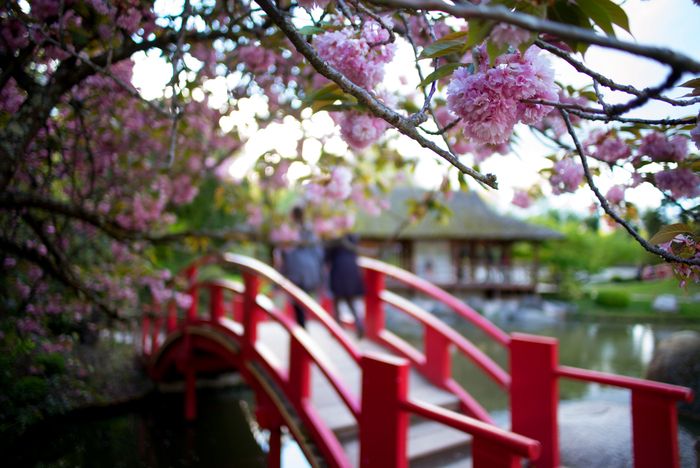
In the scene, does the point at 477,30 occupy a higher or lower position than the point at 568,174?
higher

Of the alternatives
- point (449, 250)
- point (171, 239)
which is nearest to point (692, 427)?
point (171, 239)

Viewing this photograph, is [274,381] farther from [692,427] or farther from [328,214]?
[692,427]

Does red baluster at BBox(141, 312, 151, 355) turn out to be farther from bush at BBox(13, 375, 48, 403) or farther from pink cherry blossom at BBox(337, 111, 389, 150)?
pink cherry blossom at BBox(337, 111, 389, 150)

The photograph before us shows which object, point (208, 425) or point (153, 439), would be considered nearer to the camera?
point (153, 439)

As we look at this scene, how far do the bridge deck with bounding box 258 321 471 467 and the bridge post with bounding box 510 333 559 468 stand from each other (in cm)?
48

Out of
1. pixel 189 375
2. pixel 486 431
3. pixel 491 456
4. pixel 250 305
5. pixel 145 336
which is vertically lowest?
pixel 189 375

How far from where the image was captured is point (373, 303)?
196 inches

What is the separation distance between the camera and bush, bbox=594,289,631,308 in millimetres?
15289

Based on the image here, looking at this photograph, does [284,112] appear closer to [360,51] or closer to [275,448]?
[360,51]

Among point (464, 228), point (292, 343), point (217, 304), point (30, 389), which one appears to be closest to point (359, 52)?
point (30, 389)

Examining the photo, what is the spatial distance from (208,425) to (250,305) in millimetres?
2720

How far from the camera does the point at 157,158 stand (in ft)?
15.4

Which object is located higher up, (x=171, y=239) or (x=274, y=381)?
(x=171, y=239)

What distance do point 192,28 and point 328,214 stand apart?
258cm
